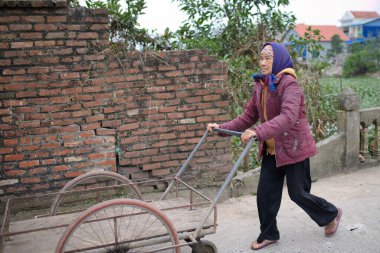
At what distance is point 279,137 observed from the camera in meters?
3.59

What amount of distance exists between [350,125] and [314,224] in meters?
2.31

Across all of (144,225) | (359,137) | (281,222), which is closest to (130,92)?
(144,225)

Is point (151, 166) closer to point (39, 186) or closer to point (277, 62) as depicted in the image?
point (39, 186)

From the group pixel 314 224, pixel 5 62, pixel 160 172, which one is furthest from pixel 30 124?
pixel 314 224

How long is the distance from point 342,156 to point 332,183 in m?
0.61

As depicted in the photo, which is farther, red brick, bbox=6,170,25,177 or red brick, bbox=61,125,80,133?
red brick, bbox=61,125,80,133

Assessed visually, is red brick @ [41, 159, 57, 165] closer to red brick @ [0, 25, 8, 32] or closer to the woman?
red brick @ [0, 25, 8, 32]

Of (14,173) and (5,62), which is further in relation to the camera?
(14,173)

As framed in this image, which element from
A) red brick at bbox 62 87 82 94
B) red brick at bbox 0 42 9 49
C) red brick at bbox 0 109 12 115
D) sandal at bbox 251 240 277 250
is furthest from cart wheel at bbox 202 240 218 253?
→ red brick at bbox 0 42 9 49

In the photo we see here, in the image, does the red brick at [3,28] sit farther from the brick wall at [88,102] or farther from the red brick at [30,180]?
the red brick at [30,180]

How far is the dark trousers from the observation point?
3.70m

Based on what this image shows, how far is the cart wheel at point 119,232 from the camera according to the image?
111 inches

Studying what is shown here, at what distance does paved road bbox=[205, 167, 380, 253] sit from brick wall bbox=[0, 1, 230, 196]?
75 centimetres

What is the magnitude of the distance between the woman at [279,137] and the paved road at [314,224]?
19 centimetres
